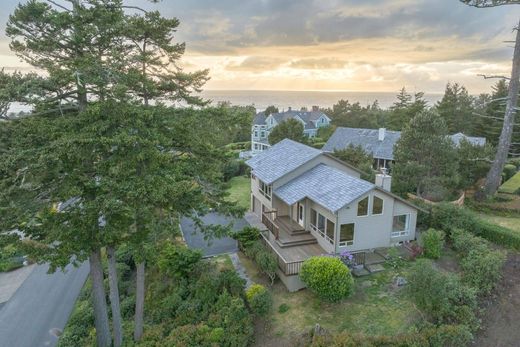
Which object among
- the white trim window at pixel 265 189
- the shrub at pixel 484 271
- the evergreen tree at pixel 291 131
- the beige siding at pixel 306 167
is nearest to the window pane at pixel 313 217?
the beige siding at pixel 306 167

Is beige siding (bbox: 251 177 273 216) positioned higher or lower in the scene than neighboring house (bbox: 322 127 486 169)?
lower

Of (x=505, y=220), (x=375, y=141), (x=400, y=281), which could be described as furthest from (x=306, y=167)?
(x=375, y=141)

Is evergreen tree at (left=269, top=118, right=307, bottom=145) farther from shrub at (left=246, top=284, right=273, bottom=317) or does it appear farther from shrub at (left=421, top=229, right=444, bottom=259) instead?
Result: shrub at (left=246, top=284, right=273, bottom=317)

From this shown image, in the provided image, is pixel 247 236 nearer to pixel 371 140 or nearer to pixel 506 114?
pixel 506 114

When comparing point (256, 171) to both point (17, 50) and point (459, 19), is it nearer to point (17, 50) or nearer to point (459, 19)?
point (17, 50)

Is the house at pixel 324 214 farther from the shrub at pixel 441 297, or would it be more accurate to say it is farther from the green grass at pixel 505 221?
the green grass at pixel 505 221

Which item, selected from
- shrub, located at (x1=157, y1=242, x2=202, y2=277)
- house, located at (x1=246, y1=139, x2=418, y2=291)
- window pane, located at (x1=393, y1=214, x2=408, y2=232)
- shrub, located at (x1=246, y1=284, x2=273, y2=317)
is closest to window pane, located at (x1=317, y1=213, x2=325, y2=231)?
house, located at (x1=246, y1=139, x2=418, y2=291)
